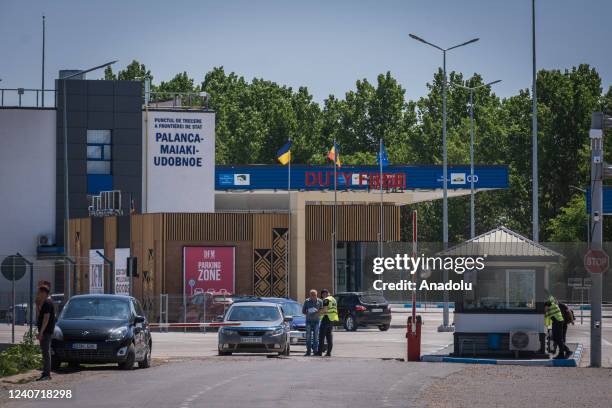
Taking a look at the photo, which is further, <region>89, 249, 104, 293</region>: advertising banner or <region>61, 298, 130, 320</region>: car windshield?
<region>89, 249, 104, 293</region>: advertising banner

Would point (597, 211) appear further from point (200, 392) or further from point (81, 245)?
point (81, 245)

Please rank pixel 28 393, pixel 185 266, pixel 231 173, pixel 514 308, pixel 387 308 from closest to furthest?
pixel 28 393
pixel 514 308
pixel 387 308
pixel 185 266
pixel 231 173

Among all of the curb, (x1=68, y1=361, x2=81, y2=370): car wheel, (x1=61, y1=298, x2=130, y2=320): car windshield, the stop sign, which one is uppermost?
the stop sign

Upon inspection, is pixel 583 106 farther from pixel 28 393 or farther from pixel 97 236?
pixel 28 393

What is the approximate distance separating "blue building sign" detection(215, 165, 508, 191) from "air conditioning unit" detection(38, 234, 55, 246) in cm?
1167

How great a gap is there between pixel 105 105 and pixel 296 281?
660 inches

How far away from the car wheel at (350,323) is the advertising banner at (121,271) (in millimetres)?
11523

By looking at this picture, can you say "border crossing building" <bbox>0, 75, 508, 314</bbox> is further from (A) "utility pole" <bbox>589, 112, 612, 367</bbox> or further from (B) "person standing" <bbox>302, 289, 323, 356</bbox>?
(A) "utility pole" <bbox>589, 112, 612, 367</bbox>

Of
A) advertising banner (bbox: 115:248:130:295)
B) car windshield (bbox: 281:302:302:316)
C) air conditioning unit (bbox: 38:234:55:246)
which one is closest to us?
car windshield (bbox: 281:302:302:316)

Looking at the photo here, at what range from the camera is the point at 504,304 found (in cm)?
3506

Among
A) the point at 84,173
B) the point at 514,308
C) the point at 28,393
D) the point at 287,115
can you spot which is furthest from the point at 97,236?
the point at 287,115

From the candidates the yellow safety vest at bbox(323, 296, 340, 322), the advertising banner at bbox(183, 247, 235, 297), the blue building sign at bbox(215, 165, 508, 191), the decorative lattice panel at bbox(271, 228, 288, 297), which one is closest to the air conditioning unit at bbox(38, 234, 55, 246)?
the blue building sign at bbox(215, 165, 508, 191)

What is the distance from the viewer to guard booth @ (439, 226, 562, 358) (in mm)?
34875

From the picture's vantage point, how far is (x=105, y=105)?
74.5m
